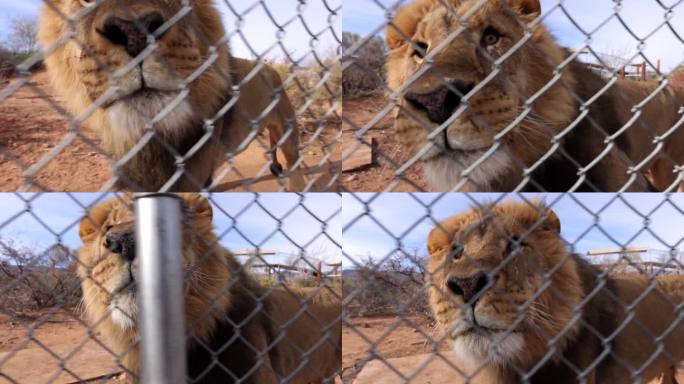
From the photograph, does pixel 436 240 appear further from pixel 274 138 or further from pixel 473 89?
pixel 274 138

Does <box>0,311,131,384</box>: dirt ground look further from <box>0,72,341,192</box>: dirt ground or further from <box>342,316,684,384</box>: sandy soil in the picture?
<box>342,316,684,384</box>: sandy soil

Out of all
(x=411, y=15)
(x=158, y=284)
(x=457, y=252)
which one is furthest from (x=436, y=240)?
(x=158, y=284)

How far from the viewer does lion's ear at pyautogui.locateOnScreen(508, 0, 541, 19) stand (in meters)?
2.71

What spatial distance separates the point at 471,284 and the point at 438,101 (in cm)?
72

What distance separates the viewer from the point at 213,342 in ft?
8.77

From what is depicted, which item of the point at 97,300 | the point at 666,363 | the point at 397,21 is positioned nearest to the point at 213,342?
the point at 97,300

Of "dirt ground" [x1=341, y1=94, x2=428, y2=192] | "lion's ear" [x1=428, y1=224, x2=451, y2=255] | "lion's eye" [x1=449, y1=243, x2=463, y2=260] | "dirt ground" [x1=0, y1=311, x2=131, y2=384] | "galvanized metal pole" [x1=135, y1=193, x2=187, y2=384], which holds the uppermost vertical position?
"dirt ground" [x1=341, y1=94, x2=428, y2=192]

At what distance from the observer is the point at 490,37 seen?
2.50 metres

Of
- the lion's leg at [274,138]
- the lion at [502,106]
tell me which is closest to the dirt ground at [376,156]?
the lion's leg at [274,138]

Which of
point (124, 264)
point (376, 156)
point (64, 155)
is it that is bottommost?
point (124, 264)

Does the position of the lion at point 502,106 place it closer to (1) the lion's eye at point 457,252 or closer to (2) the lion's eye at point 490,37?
(2) the lion's eye at point 490,37

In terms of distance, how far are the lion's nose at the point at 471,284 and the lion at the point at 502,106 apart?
352mm

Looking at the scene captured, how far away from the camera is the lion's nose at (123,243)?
194 cm

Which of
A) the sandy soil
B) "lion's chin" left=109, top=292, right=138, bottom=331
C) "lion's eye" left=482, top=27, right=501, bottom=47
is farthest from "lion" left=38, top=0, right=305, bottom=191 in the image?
the sandy soil
